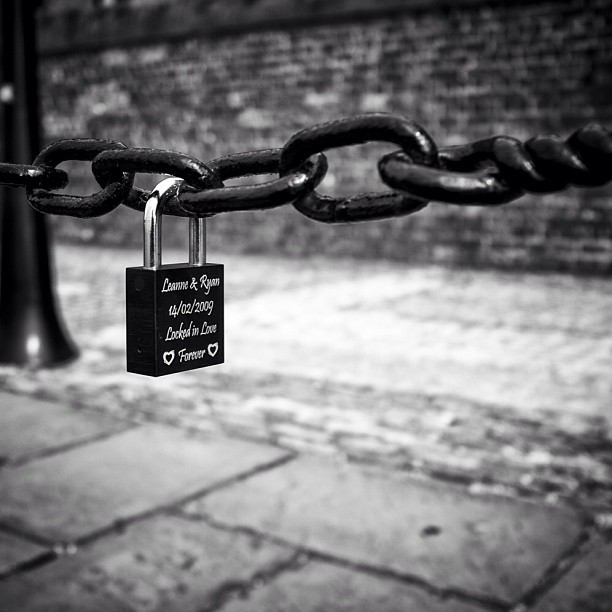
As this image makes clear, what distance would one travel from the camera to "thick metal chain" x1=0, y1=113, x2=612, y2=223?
0.93 metres

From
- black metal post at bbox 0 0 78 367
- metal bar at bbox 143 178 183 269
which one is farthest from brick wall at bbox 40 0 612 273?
metal bar at bbox 143 178 183 269

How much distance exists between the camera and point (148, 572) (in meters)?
2.41

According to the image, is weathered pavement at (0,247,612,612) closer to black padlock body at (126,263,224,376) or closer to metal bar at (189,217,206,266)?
black padlock body at (126,263,224,376)

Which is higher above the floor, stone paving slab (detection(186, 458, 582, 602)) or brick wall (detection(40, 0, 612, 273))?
→ brick wall (detection(40, 0, 612, 273))

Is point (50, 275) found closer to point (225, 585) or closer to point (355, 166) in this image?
point (225, 585)

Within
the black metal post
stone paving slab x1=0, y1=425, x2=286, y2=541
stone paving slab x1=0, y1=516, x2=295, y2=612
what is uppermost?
the black metal post

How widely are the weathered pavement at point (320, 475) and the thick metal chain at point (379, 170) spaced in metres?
1.37

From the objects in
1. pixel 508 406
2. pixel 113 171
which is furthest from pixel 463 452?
pixel 113 171

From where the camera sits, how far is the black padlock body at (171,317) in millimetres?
1466

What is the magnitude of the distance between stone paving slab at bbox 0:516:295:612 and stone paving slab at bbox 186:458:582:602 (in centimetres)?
15

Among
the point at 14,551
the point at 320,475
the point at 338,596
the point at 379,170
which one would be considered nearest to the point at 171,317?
the point at 379,170

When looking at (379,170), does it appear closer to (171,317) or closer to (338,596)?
(171,317)

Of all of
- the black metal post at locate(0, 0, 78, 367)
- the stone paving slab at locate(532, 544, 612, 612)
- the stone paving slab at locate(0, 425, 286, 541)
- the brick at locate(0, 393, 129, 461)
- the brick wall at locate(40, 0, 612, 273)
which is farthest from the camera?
the brick wall at locate(40, 0, 612, 273)

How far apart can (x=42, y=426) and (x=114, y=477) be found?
0.77 m
